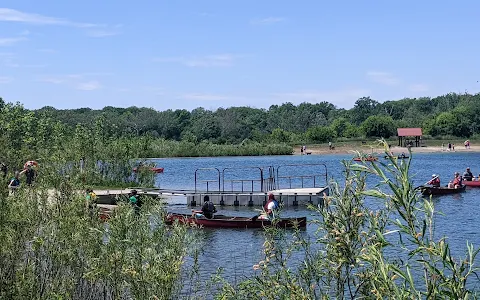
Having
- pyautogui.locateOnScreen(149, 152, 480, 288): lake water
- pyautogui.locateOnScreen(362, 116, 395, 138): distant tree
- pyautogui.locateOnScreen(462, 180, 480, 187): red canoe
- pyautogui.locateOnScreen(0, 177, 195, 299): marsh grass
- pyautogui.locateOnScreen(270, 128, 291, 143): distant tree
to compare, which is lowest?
pyautogui.locateOnScreen(149, 152, 480, 288): lake water

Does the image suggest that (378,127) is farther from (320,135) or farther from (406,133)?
(406,133)

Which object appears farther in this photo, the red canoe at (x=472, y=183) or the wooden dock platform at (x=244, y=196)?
the red canoe at (x=472, y=183)

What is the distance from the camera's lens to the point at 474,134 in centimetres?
11075

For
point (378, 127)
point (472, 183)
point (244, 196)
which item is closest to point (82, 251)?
point (244, 196)

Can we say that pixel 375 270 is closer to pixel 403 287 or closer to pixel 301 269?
pixel 403 287

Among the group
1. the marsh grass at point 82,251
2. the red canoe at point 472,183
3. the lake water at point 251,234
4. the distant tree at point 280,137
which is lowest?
the lake water at point 251,234

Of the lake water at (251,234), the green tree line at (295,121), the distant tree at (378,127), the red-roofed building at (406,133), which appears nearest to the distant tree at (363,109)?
the green tree line at (295,121)

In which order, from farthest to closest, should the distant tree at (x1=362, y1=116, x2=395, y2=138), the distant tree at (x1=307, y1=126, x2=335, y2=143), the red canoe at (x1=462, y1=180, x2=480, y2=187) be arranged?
1. the distant tree at (x1=307, y1=126, x2=335, y2=143)
2. the distant tree at (x1=362, y1=116, x2=395, y2=138)
3. the red canoe at (x1=462, y1=180, x2=480, y2=187)

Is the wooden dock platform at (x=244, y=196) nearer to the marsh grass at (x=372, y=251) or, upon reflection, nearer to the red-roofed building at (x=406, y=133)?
the marsh grass at (x=372, y=251)

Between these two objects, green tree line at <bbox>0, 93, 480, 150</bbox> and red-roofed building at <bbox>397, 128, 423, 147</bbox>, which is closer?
red-roofed building at <bbox>397, 128, 423, 147</bbox>

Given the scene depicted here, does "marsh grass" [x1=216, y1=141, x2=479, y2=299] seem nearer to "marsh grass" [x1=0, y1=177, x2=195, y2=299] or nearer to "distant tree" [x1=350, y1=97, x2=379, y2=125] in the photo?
"marsh grass" [x1=0, y1=177, x2=195, y2=299]

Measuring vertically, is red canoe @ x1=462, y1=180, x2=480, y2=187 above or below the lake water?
above

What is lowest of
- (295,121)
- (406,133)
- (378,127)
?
(406,133)

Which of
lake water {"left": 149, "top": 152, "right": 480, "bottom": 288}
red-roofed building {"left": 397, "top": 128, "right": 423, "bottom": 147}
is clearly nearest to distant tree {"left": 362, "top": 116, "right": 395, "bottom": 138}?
red-roofed building {"left": 397, "top": 128, "right": 423, "bottom": 147}
